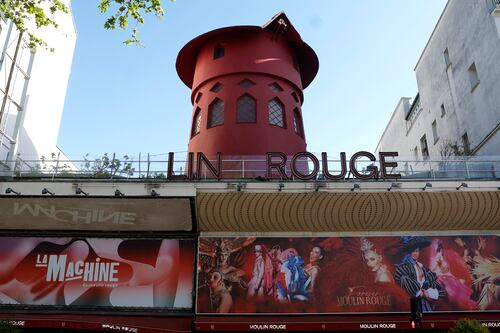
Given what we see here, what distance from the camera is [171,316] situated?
1198 cm

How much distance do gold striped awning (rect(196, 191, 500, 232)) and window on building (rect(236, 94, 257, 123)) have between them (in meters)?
3.86

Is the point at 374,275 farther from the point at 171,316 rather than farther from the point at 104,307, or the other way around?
the point at 104,307

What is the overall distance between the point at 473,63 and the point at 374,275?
8.40 metres

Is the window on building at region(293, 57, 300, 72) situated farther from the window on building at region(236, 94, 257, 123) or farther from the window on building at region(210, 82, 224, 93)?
the window on building at region(210, 82, 224, 93)

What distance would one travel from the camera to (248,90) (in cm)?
1564

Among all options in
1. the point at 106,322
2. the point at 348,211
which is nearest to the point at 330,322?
the point at 348,211

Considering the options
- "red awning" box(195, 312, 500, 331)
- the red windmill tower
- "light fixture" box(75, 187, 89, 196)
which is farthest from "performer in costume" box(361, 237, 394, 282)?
"light fixture" box(75, 187, 89, 196)

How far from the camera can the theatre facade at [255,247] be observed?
12.0 metres

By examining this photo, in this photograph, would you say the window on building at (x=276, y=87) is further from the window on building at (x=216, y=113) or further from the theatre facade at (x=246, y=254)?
the theatre facade at (x=246, y=254)

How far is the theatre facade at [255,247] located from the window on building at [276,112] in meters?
2.76

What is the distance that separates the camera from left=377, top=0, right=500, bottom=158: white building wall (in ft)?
49.0

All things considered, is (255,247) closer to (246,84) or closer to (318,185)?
(318,185)

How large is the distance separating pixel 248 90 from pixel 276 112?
3.69ft

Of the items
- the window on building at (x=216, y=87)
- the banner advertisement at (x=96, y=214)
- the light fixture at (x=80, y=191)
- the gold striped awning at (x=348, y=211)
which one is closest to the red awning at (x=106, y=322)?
the banner advertisement at (x=96, y=214)
